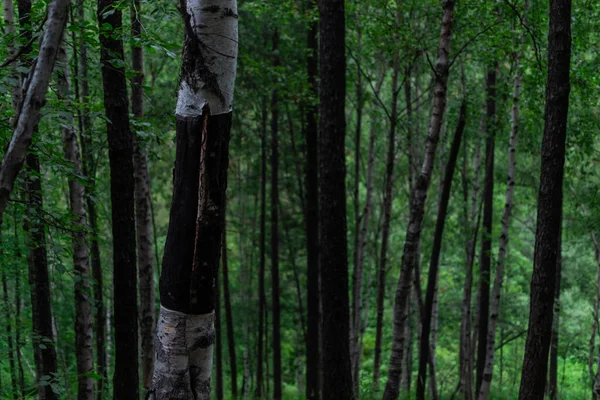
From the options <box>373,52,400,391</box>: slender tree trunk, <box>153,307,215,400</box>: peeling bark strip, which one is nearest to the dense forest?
<box>153,307,215,400</box>: peeling bark strip

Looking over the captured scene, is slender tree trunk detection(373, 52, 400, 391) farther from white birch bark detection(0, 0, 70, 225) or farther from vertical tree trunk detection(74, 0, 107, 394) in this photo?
white birch bark detection(0, 0, 70, 225)

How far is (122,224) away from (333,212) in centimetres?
248

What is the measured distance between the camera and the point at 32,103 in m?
2.40

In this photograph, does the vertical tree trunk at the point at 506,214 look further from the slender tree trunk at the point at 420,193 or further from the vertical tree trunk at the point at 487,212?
the slender tree trunk at the point at 420,193

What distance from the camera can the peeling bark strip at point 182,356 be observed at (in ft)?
9.30

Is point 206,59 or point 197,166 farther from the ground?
point 206,59

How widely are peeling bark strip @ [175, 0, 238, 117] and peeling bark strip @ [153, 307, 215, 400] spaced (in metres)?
1.04

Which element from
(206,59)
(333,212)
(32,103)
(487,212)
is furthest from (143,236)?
(487,212)

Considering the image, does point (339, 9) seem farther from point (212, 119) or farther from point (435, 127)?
point (212, 119)

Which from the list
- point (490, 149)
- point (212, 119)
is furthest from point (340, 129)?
point (490, 149)

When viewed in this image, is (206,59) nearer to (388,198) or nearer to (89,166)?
(89,166)

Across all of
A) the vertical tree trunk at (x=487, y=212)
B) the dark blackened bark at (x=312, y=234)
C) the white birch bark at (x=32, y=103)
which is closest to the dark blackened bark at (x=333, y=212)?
the dark blackened bark at (x=312, y=234)

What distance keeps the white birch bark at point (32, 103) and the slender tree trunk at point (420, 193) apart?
5.84m

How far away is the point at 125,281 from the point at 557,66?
17.7ft
